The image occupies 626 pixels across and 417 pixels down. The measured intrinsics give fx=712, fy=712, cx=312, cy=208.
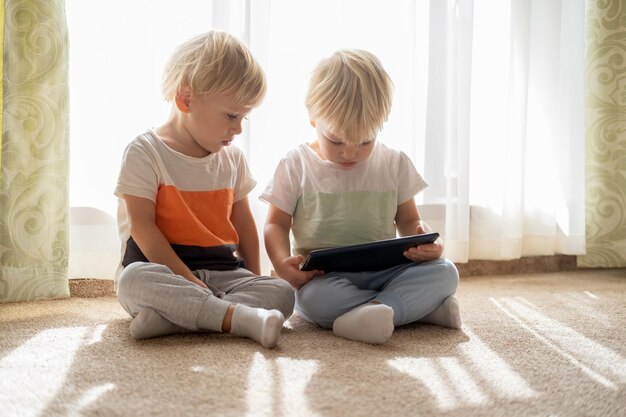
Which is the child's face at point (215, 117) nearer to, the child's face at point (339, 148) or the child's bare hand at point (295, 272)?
the child's face at point (339, 148)

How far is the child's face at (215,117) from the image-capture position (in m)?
1.40

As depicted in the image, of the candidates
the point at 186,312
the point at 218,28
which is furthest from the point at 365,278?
the point at 218,28

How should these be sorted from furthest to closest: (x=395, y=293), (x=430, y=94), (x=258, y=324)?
(x=430, y=94) → (x=395, y=293) → (x=258, y=324)

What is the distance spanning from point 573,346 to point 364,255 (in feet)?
1.30

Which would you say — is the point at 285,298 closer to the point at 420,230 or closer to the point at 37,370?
the point at 420,230

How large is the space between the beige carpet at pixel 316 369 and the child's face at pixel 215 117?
1.30 ft

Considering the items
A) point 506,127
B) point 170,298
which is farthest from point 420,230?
point 506,127

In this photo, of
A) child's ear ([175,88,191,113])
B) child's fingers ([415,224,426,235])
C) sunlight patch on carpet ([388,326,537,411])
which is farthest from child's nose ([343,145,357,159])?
sunlight patch on carpet ([388,326,537,411])

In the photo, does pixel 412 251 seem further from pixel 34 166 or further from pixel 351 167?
pixel 34 166

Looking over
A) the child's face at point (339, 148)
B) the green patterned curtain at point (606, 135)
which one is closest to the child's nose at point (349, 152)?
the child's face at point (339, 148)

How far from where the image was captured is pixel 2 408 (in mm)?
854

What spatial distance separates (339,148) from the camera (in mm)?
1459

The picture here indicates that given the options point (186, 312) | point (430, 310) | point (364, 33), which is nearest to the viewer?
point (186, 312)

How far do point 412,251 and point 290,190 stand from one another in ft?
1.04
